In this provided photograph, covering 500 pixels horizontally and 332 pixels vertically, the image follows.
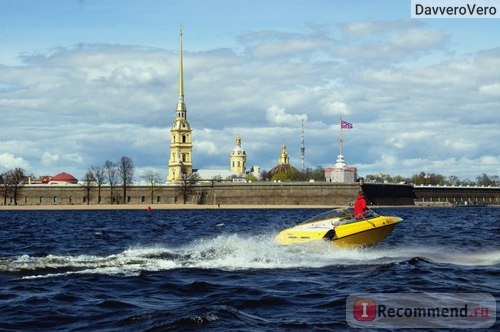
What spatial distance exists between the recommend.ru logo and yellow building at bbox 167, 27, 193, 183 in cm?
15923

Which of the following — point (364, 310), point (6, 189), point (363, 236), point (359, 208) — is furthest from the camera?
point (6, 189)

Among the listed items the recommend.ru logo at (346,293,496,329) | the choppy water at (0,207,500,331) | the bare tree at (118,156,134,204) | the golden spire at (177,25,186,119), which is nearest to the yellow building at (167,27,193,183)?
the golden spire at (177,25,186,119)

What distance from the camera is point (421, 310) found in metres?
14.6

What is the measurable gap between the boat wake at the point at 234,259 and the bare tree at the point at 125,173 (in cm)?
11197

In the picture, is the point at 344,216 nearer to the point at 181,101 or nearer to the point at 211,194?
the point at 211,194

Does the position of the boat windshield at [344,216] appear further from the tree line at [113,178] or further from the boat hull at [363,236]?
the tree line at [113,178]

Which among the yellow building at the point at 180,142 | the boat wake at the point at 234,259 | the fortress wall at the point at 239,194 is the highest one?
the yellow building at the point at 180,142

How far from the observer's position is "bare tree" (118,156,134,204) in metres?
138

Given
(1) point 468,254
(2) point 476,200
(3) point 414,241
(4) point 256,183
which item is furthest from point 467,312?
(2) point 476,200

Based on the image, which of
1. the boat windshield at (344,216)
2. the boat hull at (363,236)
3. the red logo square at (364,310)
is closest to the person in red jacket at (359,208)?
the boat windshield at (344,216)

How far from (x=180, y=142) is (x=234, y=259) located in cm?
15746

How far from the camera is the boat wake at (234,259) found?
2112 cm

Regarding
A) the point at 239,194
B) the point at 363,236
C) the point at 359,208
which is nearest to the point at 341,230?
the point at 363,236

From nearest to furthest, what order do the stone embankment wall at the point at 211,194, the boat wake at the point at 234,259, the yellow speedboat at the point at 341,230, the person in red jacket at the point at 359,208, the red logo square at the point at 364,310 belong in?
1. the red logo square at the point at 364,310
2. the boat wake at the point at 234,259
3. the yellow speedboat at the point at 341,230
4. the person in red jacket at the point at 359,208
5. the stone embankment wall at the point at 211,194
